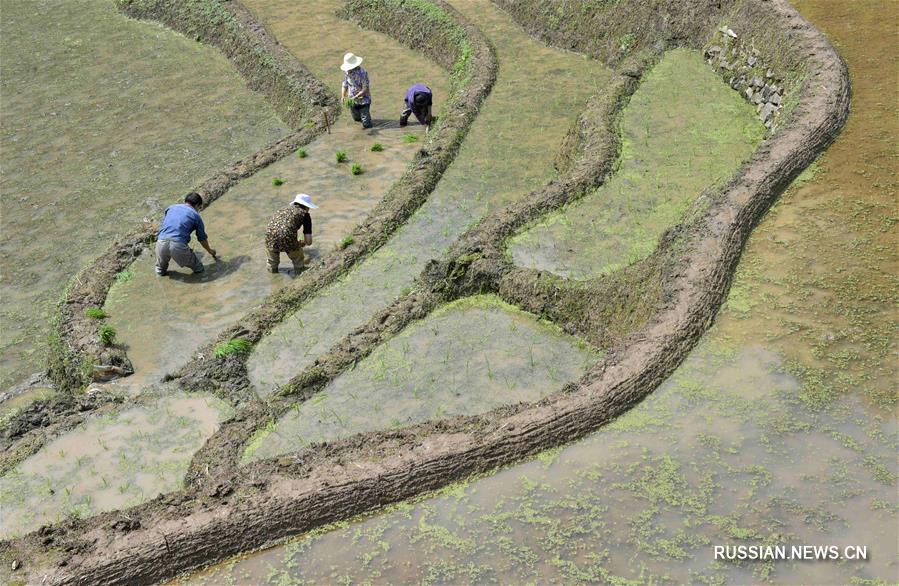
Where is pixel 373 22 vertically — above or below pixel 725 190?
below

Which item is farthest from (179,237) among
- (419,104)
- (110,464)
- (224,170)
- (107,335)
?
(419,104)

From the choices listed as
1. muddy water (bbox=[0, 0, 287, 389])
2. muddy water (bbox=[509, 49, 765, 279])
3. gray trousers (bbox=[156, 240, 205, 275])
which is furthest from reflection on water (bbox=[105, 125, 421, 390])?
muddy water (bbox=[509, 49, 765, 279])

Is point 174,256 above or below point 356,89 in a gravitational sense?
below

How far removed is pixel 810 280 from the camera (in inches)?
460

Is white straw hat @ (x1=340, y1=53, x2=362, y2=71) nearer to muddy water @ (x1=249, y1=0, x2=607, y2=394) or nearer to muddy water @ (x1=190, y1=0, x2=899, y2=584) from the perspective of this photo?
muddy water @ (x1=249, y1=0, x2=607, y2=394)

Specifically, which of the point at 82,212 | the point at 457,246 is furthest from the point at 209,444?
the point at 82,212

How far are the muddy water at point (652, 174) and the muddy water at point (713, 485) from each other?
10.4ft

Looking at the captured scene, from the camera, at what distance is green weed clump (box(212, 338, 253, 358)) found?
1338 cm

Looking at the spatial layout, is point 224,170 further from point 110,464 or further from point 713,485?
point 713,485

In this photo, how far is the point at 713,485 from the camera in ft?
29.8

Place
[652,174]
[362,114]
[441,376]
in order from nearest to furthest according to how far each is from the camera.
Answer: [441,376] < [652,174] < [362,114]

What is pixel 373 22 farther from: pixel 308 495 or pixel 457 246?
pixel 308 495

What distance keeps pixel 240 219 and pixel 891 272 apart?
38.7 ft

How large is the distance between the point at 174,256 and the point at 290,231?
2127mm
